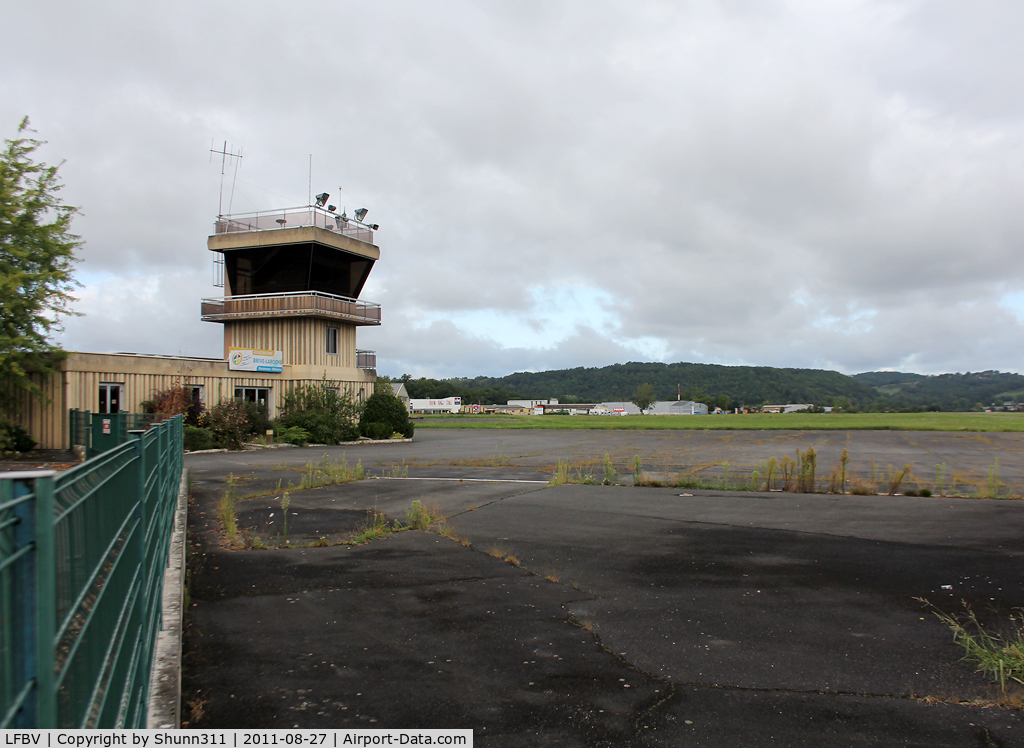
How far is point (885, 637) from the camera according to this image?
5.60 meters

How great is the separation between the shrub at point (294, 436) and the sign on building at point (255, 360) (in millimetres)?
4449

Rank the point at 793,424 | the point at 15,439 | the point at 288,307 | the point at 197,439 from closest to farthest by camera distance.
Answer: the point at 15,439
the point at 197,439
the point at 288,307
the point at 793,424

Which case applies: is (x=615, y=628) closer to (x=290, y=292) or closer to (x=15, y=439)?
(x=15, y=439)

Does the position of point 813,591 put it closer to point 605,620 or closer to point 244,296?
point 605,620

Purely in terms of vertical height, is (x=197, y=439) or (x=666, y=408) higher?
(x=197, y=439)

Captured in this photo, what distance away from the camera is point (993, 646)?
507cm

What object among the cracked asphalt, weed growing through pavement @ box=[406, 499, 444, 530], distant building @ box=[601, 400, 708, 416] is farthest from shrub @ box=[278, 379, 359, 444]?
distant building @ box=[601, 400, 708, 416]

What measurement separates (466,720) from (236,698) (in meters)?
1.61

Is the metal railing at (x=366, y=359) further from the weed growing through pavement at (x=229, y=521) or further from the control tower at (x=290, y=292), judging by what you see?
the weed growing through pavement at (x=229, y=521)

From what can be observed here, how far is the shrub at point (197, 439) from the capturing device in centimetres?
2791

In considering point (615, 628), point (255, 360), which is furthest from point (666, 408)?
point (615, 628)

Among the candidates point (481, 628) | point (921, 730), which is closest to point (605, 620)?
point (481, 628)

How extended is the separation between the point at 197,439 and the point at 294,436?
207 inches

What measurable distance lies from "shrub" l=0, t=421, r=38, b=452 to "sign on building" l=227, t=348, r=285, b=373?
9.99 m
